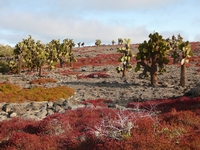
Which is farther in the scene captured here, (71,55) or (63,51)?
(71,55)

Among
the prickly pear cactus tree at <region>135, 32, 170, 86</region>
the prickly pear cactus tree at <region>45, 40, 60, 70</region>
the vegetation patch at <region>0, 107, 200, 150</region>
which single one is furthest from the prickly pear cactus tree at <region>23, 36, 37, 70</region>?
the vegetation patch at <region>0, 107, 200, 150</region>

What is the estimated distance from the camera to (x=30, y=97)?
2606cm

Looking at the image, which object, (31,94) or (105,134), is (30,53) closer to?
(31,94)

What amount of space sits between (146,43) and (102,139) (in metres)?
25.1

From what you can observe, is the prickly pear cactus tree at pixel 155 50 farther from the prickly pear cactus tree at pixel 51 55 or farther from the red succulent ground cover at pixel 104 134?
the prickly pear cactus tree at pixel 51 55

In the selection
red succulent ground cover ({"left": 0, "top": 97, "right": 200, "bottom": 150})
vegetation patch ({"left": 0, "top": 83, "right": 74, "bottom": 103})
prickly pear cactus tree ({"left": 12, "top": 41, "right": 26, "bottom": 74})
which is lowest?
vegetation patch ({"left": 0, "top": 83, "right": 74, "bottom": 103})

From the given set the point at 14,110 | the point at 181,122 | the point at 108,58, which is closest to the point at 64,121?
the point at 181,122

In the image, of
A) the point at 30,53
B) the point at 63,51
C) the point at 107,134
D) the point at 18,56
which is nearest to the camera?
the point at 107,134

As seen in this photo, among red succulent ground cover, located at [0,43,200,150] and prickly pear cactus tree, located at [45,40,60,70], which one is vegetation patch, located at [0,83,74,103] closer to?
red succulent ground cover, located at [0,43,200,150]

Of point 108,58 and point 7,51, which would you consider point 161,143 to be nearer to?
point 108,58

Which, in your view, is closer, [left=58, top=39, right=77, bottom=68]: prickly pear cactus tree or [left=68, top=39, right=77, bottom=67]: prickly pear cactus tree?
[left=58, top=39, right=77, bottom=68]: prickly pear cactus tree

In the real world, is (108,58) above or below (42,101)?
above

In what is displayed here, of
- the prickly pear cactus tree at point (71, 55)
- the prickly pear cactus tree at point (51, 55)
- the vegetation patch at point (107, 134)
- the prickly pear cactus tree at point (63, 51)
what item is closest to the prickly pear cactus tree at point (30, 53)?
the prickly pear cactus tree at point (51, 55)

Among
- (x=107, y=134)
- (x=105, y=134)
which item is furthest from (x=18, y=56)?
(x=105, y=134)
